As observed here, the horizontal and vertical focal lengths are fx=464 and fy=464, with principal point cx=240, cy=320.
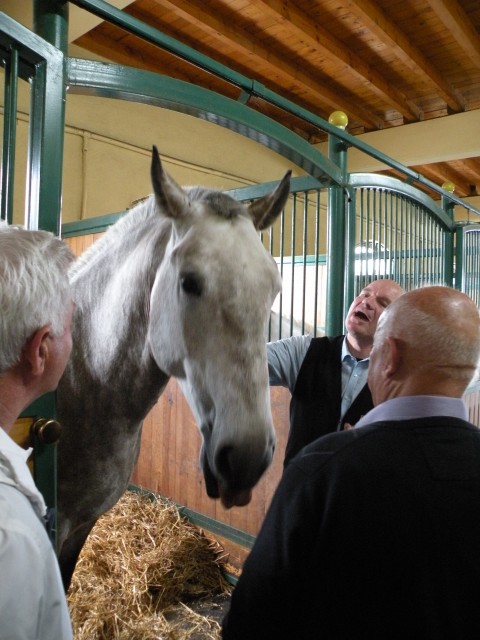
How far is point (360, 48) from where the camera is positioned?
4.70 m

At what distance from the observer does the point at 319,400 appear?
1850 mm

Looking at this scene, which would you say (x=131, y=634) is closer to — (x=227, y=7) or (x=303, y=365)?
(x=303, y=365)

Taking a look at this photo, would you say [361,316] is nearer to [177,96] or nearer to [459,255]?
[177,96]

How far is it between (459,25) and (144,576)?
4.87 m

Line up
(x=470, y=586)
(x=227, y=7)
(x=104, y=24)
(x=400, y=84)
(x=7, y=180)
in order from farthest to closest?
(x=400, y=84), (x=104, y=24), (x=227, y=7), (x=7, y=180), (x=470, y=586)

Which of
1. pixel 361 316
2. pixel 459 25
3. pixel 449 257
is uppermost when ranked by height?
pixel 459 25

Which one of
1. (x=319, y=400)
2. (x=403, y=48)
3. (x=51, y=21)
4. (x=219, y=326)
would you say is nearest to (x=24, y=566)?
(x=219, y=326)

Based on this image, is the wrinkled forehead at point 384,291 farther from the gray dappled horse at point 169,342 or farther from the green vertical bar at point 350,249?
the gray dappled horse at point 169,342

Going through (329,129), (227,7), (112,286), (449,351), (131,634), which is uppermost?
(227,7)

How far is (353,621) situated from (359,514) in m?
0.17

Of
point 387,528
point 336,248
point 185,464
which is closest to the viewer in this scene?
point 387,528

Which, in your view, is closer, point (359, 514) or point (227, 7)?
point (359, 514)

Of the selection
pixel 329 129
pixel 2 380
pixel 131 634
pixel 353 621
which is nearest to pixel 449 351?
pixel 353 621

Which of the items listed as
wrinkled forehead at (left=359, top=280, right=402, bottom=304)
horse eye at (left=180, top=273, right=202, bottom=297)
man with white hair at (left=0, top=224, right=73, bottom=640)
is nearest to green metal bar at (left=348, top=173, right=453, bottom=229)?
wrinkled forehead at (left=359, top=280, right=402, bottom=304)
